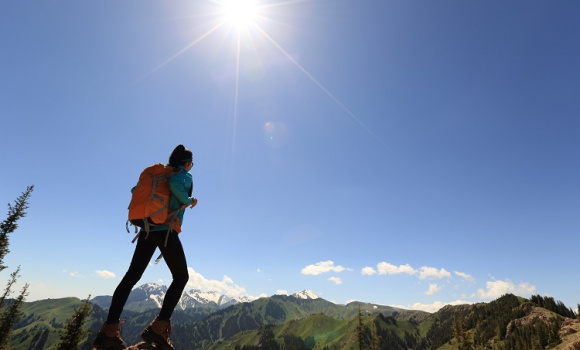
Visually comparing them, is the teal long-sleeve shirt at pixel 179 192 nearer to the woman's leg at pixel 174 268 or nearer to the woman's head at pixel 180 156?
the woman's head at pixel 180 156

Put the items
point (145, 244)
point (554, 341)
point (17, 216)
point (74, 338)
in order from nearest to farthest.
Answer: point (145, 244), point (74, 338), point (17, 216), point (554, 341)

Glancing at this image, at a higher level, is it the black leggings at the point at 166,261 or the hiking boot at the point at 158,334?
the black leggings at the point at 166,261

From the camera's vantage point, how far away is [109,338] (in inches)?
173

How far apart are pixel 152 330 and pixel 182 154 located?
124 inches

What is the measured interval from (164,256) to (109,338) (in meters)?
1.41

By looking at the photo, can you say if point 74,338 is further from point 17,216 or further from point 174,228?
point 174,228

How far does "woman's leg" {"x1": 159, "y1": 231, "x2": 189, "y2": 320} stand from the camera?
16.5 ft

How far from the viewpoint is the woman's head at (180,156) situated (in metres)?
5.50

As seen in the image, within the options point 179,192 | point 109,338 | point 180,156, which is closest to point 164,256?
point 179,192

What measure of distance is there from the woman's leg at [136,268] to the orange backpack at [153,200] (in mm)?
318

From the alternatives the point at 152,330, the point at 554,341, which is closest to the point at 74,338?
the point at 152,330

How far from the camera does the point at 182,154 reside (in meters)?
5.57

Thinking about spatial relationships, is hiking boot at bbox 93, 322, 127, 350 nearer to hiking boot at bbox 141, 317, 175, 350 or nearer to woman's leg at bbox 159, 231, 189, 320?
hiking boot at bbox 141, 317, 175, 350

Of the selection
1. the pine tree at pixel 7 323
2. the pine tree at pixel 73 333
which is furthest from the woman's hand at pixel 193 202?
the pine tree at pixel 7 323
